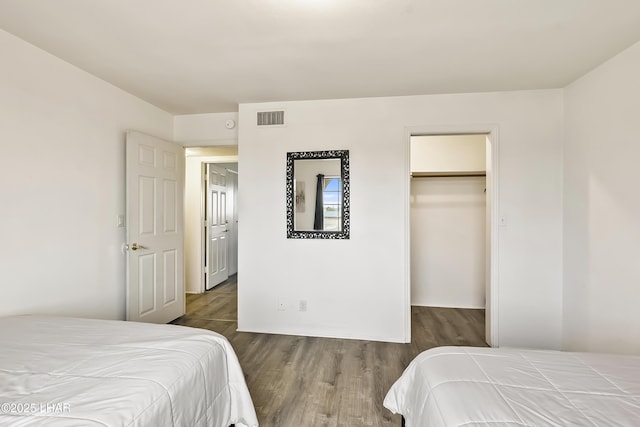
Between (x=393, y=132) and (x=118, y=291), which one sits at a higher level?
(x=393, y=132)

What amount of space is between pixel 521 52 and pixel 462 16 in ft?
2.32

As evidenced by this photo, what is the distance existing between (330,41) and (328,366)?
2406 mm

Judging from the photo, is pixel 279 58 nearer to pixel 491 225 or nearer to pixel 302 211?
pixel 302 211

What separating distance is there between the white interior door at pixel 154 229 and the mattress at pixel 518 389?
2564mm

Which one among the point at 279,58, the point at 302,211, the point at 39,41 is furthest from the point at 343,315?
the point at 39,41

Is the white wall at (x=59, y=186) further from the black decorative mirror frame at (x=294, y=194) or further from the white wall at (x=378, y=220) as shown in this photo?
the black decorative mirror frame at (x=294, y=194)

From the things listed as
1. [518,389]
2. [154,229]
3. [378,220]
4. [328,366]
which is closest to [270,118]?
[378,220]

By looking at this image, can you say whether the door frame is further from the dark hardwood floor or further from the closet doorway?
the closet doorway

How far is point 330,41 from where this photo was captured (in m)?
1.93

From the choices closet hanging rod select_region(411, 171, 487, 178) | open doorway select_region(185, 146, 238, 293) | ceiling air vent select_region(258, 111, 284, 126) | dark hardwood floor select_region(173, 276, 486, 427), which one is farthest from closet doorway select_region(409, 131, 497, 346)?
open doorway select_region(185, 146, 238, 293)

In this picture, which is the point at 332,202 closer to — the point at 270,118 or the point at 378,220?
the point at 378,220

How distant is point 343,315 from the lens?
2965mm

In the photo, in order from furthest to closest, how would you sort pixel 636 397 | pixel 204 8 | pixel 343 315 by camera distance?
pixel 343 315, pixel 204 8, pixel 636 397

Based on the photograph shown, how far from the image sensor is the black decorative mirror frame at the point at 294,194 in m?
2.94
